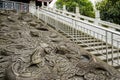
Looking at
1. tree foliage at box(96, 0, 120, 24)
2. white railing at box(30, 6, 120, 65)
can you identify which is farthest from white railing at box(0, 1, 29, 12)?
tree foliage at box(96, 0, 120, 24)

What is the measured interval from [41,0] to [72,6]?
3280mm

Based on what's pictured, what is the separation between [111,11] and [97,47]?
4.35 meters

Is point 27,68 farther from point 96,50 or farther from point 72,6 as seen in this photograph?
point 72,6

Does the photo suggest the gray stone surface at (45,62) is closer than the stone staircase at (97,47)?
Yes

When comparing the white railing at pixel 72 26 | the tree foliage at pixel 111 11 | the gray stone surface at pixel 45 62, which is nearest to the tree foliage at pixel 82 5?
the tree foliage at pixel 111 11

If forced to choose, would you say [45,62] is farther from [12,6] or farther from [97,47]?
[12,6]

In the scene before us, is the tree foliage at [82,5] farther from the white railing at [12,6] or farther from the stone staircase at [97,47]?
the stone staircase at [97,47]

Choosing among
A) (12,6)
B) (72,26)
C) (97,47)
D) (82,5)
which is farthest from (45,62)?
(82,5)

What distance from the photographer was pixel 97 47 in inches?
252

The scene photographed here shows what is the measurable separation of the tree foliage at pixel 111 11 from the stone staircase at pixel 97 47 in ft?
10.2

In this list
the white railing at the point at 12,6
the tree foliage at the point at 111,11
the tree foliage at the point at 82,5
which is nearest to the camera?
the tree foliage at the point at 111,11

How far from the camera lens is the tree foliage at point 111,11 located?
9.95m

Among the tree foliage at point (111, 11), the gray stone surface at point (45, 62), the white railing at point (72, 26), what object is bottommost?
the gray stone surface at point (45, 62)

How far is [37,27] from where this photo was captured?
796 cm
